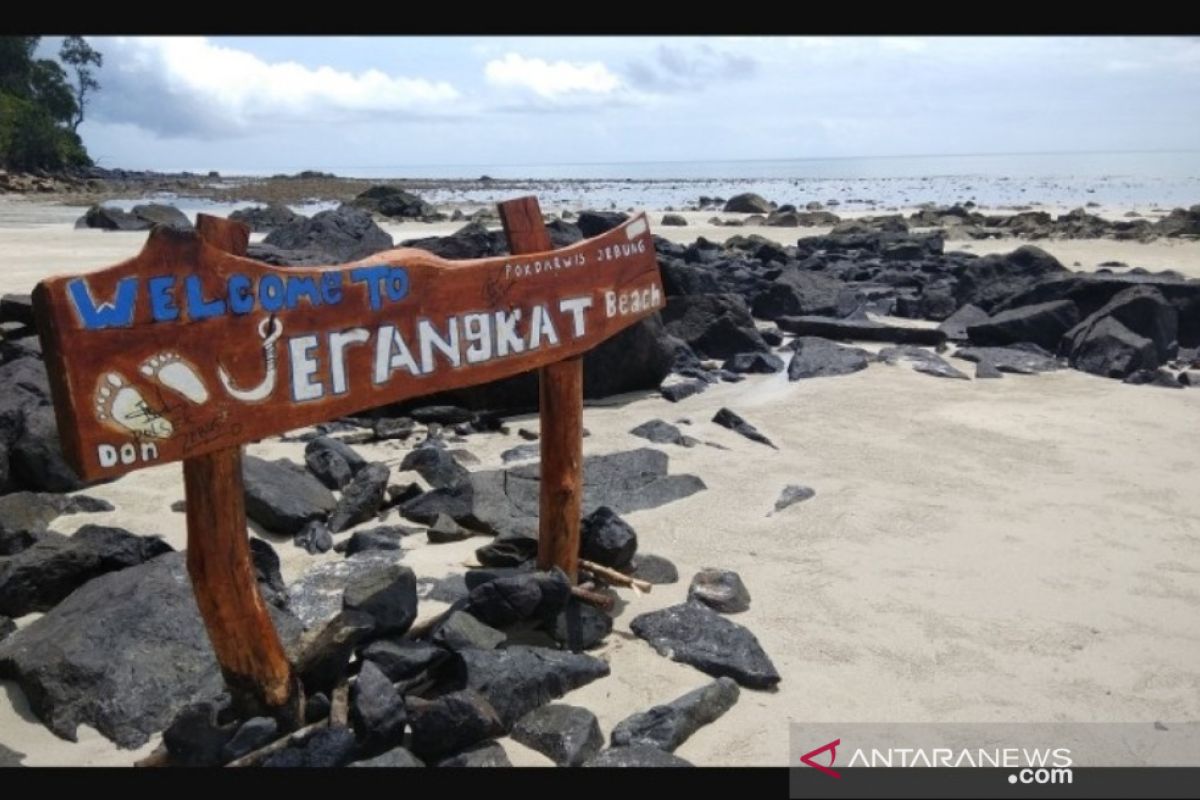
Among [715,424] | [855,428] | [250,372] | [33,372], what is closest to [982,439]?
[855,428]

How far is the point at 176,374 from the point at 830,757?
276cm

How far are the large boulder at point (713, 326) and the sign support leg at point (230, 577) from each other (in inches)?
336

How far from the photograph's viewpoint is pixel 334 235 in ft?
55.9

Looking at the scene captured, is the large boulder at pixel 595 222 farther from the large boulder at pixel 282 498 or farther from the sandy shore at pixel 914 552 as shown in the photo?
the large boulder at pixel 282 498

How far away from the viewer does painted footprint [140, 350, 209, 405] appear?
3027mm

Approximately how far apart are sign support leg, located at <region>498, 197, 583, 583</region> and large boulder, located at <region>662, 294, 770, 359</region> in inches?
275

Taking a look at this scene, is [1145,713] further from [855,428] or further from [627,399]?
[627,399]

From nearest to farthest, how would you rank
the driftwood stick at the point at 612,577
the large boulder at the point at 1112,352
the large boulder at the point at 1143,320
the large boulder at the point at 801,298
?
the driftwood stick at the point at 612,577 < the large boulder at the point at 1112,352 < the large boulder at the point at 1143,320 < the large boulder at the point at 801,298

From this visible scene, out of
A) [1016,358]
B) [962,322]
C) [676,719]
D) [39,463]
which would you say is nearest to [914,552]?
[676,719]

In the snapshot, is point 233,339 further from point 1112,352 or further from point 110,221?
point 110,221

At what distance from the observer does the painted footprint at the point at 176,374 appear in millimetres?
3027

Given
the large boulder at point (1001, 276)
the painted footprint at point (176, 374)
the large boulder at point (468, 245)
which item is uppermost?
the painted footprint at point (176, 374)

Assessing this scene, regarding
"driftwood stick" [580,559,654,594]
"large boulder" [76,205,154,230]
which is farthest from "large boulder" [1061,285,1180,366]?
"large boulder" [76,205,154,230]

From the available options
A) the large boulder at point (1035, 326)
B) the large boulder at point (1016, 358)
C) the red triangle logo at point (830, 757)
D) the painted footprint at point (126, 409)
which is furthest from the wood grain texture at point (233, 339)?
the large boulder at point (1035, 326)
